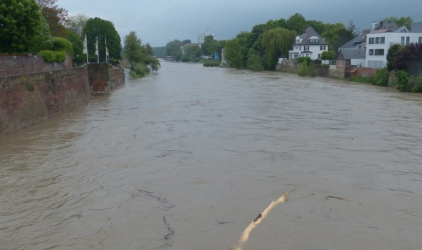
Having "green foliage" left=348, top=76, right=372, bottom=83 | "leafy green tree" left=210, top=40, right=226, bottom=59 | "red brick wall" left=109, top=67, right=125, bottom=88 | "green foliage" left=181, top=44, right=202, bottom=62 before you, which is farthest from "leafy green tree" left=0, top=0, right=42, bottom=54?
"green foliage" left=181, top=44, right=202, bottom=62

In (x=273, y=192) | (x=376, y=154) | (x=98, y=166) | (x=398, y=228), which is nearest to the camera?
(x=398, y=228)

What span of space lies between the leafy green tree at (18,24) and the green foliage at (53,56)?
2399 millimetres

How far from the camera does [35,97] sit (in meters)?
19.0

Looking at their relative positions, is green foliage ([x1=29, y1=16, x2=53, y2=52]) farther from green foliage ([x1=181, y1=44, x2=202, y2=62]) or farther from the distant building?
green foliage ([x1=181, y1=44, x2=202, y2=62])

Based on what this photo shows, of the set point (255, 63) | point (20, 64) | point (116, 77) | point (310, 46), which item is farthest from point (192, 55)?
point (20, 64)

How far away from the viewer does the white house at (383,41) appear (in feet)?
168

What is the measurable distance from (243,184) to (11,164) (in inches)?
283

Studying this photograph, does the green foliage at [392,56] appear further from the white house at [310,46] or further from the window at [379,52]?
the white house at [310,46]

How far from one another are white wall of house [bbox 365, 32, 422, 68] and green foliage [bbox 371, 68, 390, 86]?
17.2ft

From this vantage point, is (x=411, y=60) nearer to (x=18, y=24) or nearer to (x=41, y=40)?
(x=41, y=40)

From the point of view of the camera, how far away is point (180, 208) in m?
9.31

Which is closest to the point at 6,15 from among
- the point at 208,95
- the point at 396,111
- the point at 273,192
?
the point at 208,95

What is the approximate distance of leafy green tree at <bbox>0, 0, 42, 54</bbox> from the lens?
967 inches

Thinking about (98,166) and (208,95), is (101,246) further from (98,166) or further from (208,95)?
(208,95)
